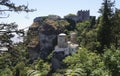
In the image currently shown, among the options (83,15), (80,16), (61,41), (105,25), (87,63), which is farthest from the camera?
(83,15)

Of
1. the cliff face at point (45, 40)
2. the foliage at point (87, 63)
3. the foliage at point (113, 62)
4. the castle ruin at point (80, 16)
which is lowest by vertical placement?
the cliff face at point (45, 40)

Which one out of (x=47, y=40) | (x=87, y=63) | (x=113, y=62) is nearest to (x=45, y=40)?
(x=47, y=40)

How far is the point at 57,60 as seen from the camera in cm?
10269

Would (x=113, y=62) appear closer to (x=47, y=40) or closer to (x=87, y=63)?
(x=87, y=63)

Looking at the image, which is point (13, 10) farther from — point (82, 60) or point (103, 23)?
point (103, 23)

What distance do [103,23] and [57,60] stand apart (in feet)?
162

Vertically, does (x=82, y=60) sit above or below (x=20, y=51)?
below

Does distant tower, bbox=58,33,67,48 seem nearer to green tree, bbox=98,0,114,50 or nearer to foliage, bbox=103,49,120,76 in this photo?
green tree, bbox=98,0,114,50

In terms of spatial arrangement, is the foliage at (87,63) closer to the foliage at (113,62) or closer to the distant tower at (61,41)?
the foliage at (113,62)

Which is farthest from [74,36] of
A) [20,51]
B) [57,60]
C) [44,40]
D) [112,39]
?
[20,51]

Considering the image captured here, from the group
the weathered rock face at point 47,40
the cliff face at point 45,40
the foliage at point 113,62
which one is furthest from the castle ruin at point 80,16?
the foliage at point 113,62

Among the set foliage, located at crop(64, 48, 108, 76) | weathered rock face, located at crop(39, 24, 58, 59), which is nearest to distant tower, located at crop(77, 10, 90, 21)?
weathered rock face, located at crop(39, 24, 58, 59)

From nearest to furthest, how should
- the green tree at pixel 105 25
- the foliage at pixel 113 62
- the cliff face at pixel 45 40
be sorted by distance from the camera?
1. the foliage at pixel 113 62
2. the green tree at pixel 105 25
3. the cliff face at pixel 45 40

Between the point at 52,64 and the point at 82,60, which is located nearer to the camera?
the point at 82,60
